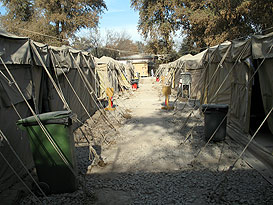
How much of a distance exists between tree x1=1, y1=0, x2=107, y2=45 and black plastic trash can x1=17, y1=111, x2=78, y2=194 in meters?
21.6

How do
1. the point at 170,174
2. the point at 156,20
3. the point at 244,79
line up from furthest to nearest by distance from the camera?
the point at 156,20, the point at 244,79, the point at 170,174

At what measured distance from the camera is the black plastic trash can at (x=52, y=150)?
352 cm

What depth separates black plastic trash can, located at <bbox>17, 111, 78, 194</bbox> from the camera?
3523 millimetres

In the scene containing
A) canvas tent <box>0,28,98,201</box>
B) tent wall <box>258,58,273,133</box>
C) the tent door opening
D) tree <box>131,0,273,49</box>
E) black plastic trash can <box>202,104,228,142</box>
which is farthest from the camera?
tree <box>131,0,273,49</box>

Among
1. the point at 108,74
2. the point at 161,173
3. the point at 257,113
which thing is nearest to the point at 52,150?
the point at 161,173

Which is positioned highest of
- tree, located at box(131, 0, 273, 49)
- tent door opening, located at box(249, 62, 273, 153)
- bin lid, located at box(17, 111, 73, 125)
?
tree, located at box(131, 0, 273, 49)

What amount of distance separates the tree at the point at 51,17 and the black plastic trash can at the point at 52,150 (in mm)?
21622

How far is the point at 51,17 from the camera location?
76.9 feet

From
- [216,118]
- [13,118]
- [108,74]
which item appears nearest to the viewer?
[13,118]

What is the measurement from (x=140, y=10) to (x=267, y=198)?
106 feet

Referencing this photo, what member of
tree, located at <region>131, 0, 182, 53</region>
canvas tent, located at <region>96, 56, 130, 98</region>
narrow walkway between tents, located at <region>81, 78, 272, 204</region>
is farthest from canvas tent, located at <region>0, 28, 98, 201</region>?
Answer: tree, located at <region>131, 0, 182, 53</region>

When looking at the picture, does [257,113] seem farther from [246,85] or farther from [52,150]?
[52,150]

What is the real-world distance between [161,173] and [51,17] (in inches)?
947

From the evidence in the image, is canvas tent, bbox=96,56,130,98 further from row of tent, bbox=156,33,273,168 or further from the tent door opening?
the tent door opening
